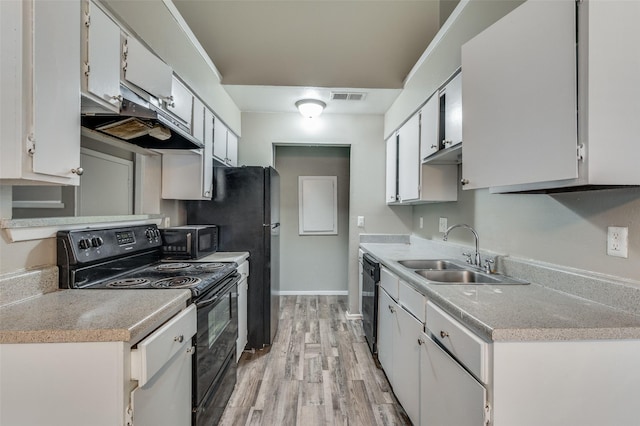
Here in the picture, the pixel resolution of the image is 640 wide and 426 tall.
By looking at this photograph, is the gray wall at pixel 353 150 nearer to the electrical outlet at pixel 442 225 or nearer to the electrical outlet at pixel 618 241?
the electrical outlet at pixel 442 225

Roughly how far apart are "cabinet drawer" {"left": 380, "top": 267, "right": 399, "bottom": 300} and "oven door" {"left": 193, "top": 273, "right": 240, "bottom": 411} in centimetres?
110

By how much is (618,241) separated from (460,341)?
714mm

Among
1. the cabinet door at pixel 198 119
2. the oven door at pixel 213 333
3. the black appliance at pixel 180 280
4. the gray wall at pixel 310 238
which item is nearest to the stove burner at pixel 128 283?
the black appliance at pixel 180 280

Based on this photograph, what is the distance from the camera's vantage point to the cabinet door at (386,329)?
2021mm

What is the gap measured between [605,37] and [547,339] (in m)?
0.98

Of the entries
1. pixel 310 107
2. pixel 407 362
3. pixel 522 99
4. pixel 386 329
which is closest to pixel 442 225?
pixel 386 329

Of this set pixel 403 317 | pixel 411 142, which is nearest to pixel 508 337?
pixel 403 317

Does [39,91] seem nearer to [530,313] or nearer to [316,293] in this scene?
[530,313]

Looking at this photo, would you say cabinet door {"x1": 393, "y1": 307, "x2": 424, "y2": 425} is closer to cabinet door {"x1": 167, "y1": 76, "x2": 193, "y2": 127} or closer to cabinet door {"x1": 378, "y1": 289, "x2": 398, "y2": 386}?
cabinet door {"x1": 378, "y1": 289, "x2": 398, "y2": 386}

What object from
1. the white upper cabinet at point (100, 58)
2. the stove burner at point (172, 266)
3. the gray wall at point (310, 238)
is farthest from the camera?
the gray wall at point (310, 238)

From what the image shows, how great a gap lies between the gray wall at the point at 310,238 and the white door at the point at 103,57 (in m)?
3.04

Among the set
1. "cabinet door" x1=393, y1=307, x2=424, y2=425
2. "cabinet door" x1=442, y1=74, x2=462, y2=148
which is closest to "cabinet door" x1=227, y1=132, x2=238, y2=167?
"cabinet door" x1=442, y1=74, x2=462, y2=148

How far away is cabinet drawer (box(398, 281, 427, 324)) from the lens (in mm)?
1477

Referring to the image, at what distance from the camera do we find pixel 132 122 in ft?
4.90
